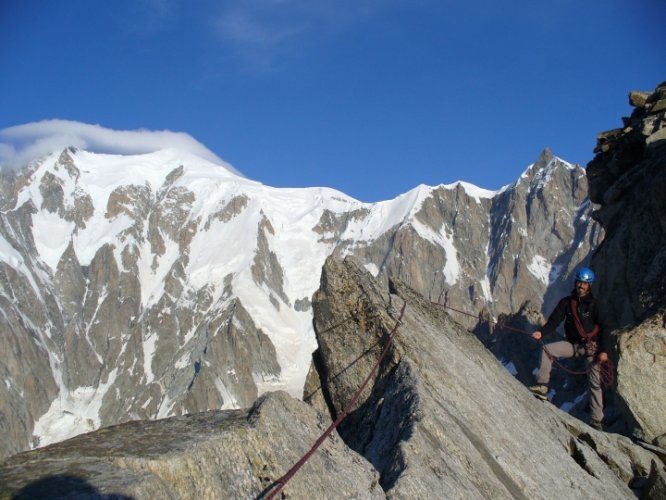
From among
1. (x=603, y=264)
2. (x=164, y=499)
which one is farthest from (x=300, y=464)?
(x=603, y=264)

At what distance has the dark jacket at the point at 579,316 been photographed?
16500 mm

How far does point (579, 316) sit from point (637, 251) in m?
13.5

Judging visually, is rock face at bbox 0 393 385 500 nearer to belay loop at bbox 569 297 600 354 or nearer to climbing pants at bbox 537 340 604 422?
climbing pants at bbox 537 340 604 422

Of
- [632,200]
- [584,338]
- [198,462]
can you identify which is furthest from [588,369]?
[632,200]

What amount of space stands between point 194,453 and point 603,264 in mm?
26969

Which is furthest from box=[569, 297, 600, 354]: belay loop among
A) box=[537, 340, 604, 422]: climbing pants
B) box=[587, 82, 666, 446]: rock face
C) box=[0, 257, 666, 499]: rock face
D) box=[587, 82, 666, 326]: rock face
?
box=[587, 82, 666, 326]: rock face

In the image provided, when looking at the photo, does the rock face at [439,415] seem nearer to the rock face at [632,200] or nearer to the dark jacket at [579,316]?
the dark jacket at [579,316]

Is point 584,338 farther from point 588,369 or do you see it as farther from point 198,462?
point 198,462

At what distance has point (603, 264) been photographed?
3045 cm

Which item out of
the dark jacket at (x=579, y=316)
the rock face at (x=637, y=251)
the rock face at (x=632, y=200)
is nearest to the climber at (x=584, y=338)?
the dark jacket at (x=579, y=316)

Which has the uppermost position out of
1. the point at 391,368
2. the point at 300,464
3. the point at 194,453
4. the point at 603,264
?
the point at 603,264

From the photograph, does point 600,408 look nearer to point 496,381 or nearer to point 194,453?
point 496,381

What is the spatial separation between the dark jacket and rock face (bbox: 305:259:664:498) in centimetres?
173

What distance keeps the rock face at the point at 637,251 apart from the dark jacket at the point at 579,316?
94 cm
